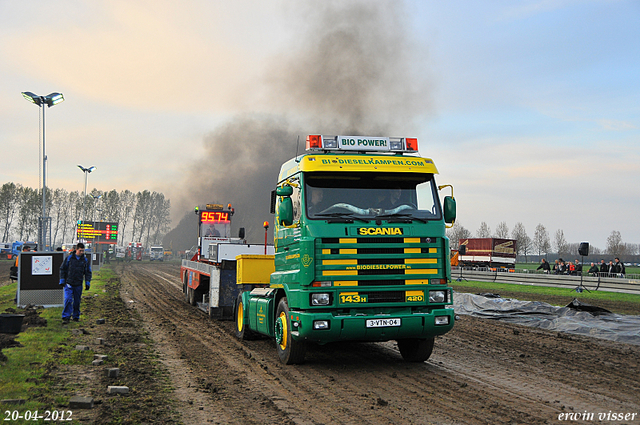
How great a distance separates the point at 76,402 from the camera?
19.5 feet

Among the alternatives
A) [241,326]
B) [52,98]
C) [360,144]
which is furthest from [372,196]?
[52,98]

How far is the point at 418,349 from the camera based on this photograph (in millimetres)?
8805

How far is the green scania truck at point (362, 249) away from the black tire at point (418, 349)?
2 cm

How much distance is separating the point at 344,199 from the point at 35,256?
11590mm

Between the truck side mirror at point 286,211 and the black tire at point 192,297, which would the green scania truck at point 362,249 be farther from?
the black tire at point 192,297

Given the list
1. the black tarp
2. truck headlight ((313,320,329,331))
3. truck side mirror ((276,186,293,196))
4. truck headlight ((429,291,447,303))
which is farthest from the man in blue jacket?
the black tarp

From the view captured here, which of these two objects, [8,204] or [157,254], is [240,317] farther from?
[8,204]

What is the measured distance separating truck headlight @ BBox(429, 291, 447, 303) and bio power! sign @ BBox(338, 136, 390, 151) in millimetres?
2555

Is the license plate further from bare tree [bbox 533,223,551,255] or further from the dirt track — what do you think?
bare tree [bbox 533,223,551,255]

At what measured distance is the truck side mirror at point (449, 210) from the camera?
A: 8312 millimetres

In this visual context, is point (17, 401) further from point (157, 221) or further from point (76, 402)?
point (157, 221)

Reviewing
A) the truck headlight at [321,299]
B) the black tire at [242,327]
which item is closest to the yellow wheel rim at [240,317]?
the black tire at [242,327]

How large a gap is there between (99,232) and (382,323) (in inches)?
2554

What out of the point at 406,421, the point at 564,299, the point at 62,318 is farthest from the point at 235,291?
the point at 564,299
